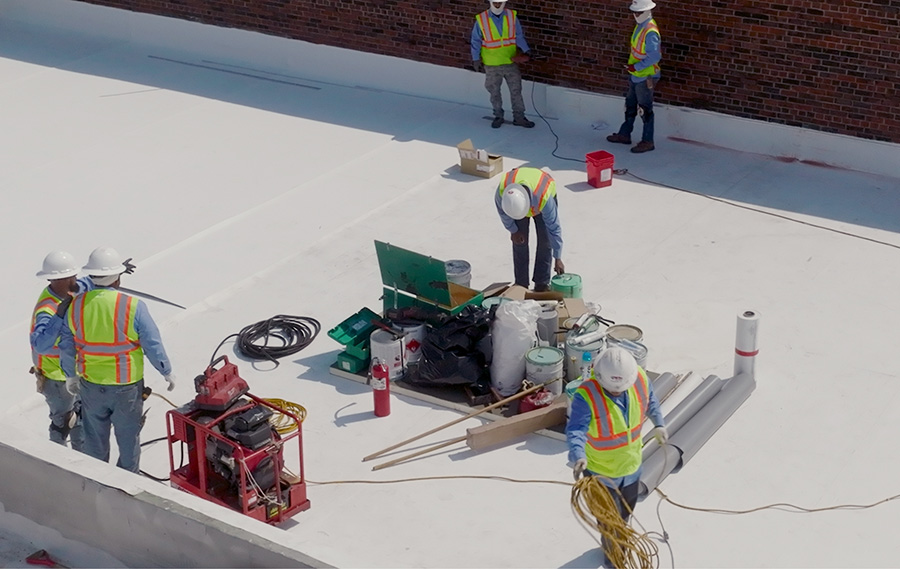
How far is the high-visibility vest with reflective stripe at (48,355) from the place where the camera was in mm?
8508

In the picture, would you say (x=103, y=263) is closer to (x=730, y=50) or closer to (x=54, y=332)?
(x=54, y=332)

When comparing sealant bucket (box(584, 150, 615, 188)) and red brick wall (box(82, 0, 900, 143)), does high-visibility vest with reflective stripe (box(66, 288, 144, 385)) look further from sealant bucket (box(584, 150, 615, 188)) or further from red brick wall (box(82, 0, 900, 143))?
red brick wall (box(82, 0, 900, 143))

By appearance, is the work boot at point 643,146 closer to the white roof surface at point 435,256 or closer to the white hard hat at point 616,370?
the white roof surface at point 435,256

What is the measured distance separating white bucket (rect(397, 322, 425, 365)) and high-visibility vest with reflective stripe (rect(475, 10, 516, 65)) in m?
6.23

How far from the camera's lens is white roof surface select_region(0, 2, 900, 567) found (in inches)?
326

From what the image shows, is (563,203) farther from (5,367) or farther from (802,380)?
Result: (5,367)

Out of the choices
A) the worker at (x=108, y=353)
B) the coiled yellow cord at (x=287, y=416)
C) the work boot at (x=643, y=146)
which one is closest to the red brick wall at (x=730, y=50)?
the work boot at (x=643, y=146)

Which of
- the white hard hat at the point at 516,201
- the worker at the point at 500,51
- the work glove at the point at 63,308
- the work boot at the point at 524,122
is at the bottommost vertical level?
the work boot at the point at 524,122

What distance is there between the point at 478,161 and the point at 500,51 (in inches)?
81.1

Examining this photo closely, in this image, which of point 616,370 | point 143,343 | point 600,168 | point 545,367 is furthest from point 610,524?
point 600,168

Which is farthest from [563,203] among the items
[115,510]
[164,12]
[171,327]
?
[164,12]

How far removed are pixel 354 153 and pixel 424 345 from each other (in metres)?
5.65

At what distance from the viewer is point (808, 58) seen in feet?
45.4

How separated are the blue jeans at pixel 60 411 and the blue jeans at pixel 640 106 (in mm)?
8025
